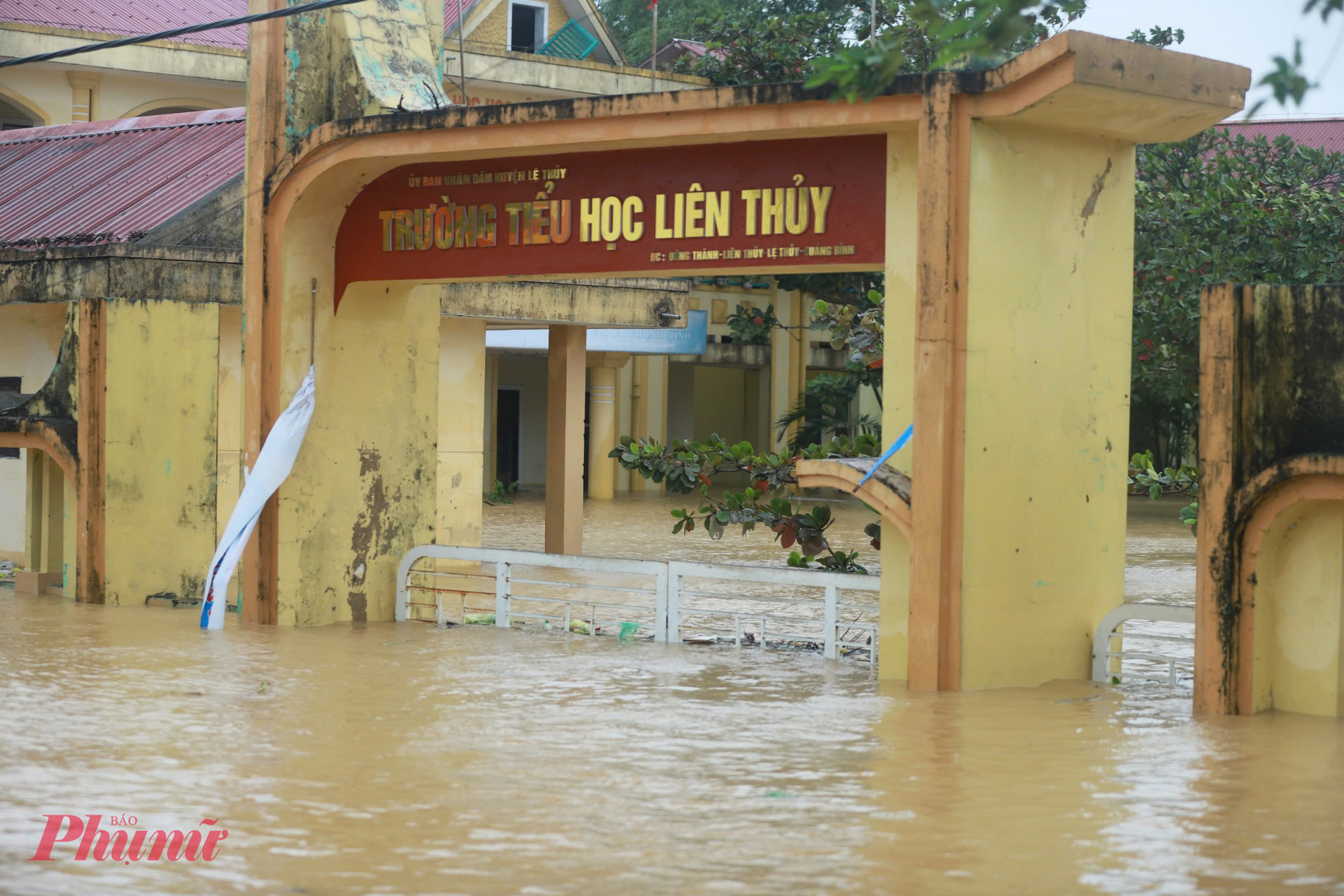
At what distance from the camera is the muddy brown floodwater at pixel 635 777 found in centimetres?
514

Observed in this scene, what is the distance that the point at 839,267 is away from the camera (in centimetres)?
942

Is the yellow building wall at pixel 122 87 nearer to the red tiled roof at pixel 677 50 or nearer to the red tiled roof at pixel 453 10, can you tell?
the red tiled roof at pixel 453 10

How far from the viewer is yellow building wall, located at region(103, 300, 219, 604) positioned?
13.0 metres

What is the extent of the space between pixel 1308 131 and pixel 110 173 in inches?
916

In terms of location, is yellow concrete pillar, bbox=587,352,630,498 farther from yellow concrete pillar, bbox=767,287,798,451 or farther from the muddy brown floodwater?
the muddy brown floodwater

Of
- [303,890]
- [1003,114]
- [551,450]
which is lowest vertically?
[303,890]

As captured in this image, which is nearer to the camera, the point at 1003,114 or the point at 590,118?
the point at 1003,114

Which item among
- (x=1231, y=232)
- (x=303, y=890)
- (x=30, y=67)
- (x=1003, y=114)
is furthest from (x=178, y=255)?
(x=1231, y=232)

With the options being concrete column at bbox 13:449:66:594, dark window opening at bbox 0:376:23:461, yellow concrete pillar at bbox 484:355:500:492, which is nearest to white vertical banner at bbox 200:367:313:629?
concrete column at bbox 13:449:66:594

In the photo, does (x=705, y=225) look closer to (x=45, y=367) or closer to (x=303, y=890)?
(x=303, y=890)

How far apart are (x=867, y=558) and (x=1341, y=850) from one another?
14.2m

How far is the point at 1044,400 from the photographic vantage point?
9148mm

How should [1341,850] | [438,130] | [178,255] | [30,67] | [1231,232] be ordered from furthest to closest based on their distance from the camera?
[30,67]
[1231,232]
[178,255]
[438,130]
[1341,850]

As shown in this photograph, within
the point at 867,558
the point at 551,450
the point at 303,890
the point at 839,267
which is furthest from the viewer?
the point at 867,558
